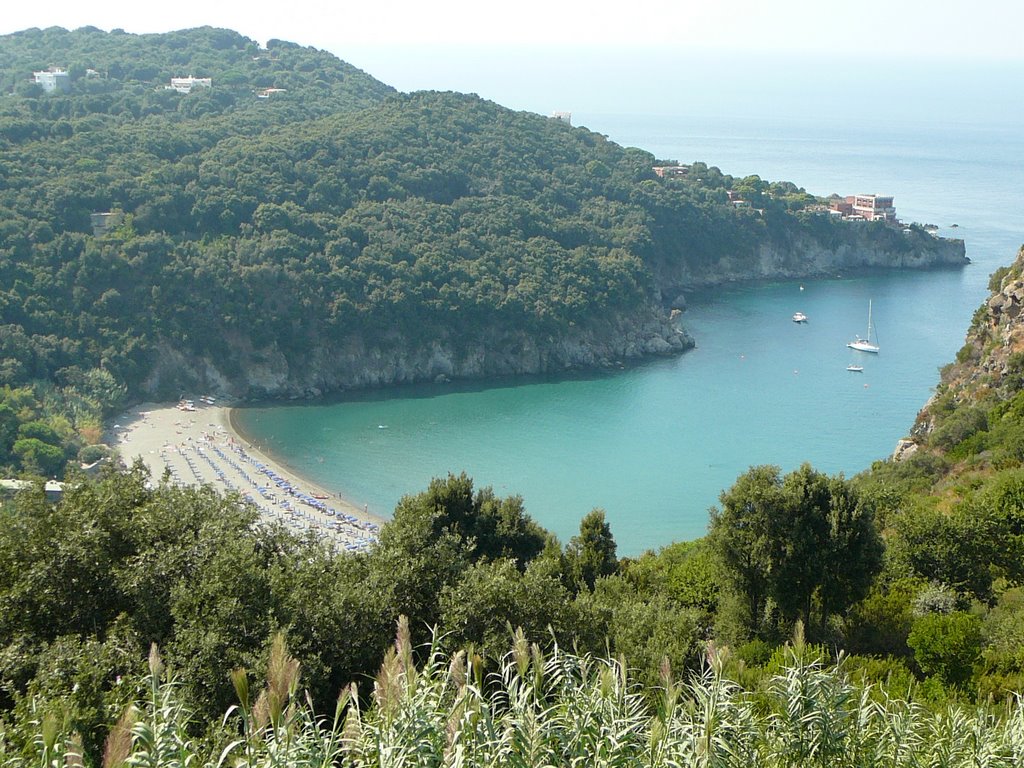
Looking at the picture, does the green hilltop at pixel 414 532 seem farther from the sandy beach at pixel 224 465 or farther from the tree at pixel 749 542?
the sandy beach at pixel 224 465

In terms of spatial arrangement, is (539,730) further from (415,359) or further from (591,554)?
(415,359)

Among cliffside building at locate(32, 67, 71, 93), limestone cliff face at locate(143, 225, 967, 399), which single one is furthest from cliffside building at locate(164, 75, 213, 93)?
limestone cliff face at locate(143, 225, 967, 399)

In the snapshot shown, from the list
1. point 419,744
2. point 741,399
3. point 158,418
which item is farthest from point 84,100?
point 419,744

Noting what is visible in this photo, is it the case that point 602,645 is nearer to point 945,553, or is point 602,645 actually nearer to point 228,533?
point 228,533

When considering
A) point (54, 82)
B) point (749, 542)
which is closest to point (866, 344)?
point (749, 542)

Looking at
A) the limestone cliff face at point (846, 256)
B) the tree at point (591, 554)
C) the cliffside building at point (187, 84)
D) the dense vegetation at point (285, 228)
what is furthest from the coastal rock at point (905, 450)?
Answer: the cliffside building at point (187, 84)

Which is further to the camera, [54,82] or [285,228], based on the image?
[54,82]

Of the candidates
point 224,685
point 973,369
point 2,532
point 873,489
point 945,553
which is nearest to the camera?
point 224,685
